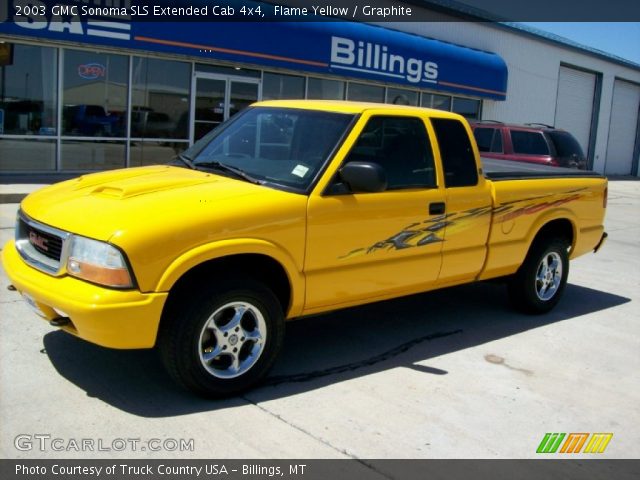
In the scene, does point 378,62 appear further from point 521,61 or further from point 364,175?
point 364,175

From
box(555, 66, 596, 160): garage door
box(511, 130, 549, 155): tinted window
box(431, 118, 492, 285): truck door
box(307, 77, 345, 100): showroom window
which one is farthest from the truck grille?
box(555, 66, 596, 160): garage door

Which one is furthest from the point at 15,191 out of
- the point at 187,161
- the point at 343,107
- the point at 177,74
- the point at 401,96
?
the point at 401,96

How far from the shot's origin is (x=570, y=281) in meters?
8.42

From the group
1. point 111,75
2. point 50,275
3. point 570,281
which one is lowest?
point 570,281

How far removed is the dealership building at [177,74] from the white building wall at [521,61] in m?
0.11

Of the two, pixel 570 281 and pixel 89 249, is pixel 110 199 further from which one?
pixel 570 281

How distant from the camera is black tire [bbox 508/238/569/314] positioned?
6.52 metres

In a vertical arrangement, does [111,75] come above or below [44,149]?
above

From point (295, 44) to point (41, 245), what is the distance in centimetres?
1306

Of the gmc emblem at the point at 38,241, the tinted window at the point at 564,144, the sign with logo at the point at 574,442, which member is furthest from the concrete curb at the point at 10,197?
the tinted window at the point at 564,144

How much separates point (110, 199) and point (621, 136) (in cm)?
3537

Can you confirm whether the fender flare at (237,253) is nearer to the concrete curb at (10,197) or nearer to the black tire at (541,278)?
the black tire at (541,278)

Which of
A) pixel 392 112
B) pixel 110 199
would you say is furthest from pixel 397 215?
pixel 110 199

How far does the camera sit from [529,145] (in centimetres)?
1351
